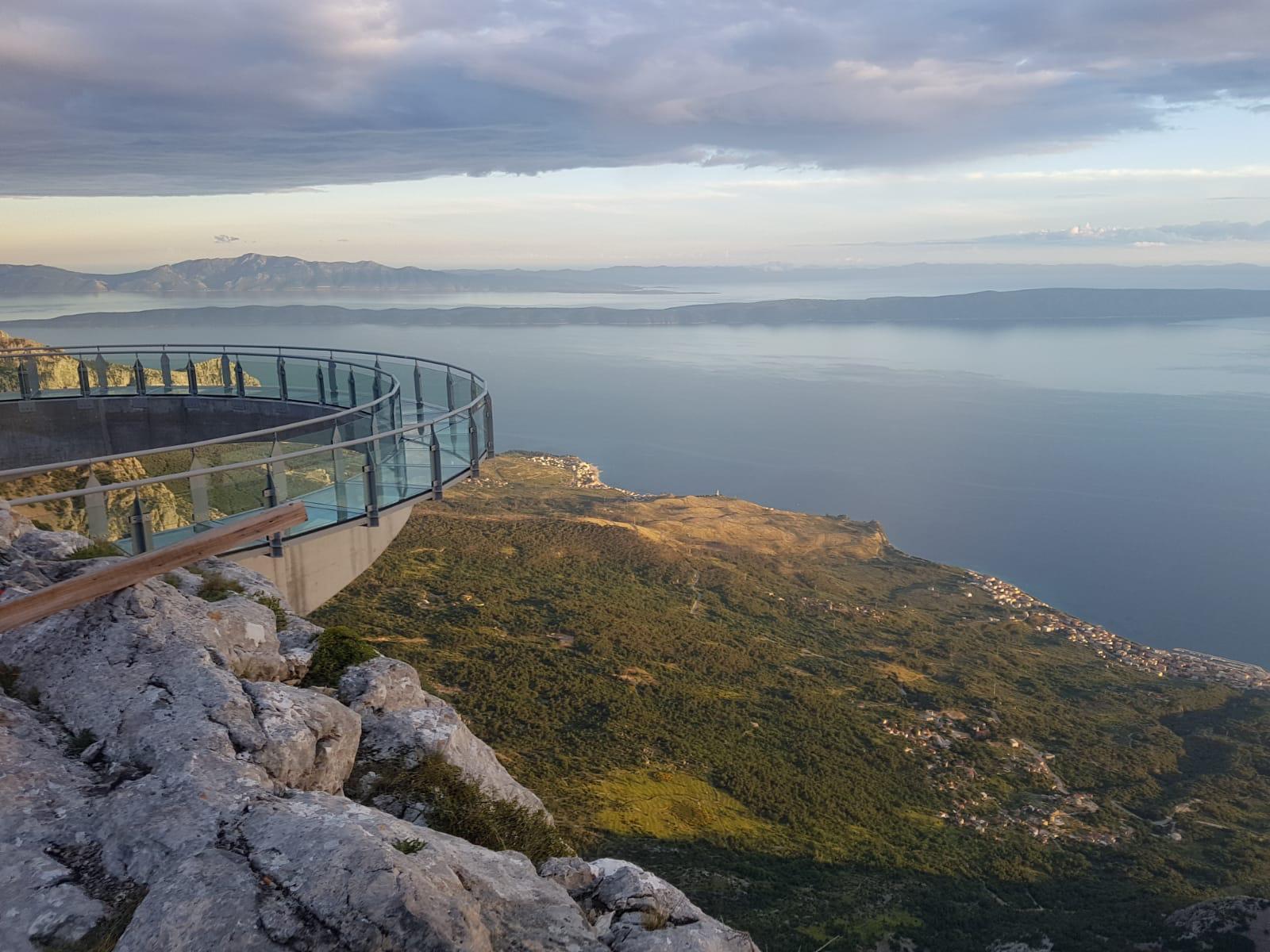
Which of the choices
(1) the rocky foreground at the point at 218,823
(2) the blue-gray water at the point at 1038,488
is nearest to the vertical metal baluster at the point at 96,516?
(1) the rocky foreground at the point at 218,823

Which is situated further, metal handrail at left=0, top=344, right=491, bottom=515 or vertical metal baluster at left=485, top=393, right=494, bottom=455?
vertical metal baluster at left=485, top=393, right=494, bottom=455

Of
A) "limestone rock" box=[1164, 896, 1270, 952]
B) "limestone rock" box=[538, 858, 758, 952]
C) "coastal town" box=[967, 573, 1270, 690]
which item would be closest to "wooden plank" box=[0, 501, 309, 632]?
"limestone rock" box=[538, 858, 758, 952]

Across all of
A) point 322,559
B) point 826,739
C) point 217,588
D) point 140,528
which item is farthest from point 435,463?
point 826,739

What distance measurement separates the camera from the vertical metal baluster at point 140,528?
937 centimetres

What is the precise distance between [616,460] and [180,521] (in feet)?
522

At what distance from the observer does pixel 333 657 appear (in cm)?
851

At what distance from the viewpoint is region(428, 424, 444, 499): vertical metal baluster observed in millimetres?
14047

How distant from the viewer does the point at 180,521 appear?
10.0 metres

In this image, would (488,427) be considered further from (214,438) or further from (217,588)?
(217,588)

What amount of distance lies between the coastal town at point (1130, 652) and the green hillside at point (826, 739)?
241 centimetres

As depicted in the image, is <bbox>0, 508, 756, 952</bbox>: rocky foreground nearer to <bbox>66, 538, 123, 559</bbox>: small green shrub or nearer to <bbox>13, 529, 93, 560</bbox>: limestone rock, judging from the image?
<bbox>13, 529, 93, 560</bbox>: limestone rock

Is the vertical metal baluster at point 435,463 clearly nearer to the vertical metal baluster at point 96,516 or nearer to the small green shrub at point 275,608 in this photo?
the small green shrub at point 275,608

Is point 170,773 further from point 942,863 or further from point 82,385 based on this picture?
point 942,863

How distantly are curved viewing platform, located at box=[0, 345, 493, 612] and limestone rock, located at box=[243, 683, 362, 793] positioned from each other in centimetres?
352
